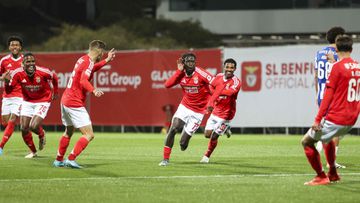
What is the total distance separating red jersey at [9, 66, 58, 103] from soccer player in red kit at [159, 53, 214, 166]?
2703mm

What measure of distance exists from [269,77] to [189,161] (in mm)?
12522

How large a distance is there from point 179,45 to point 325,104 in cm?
4101

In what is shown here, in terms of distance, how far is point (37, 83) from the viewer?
20141 mm

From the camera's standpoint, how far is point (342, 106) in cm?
1391

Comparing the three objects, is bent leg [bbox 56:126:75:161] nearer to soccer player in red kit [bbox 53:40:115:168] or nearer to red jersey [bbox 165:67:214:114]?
soccer player in red kit [bbox 53:40:115:168]

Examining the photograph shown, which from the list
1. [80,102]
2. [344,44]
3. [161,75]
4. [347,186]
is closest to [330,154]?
[347,186]

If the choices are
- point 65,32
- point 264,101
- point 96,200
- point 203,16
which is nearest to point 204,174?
point 96,200

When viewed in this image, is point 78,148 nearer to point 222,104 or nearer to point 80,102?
point 80,102

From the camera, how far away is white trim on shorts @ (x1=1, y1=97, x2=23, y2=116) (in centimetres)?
2166

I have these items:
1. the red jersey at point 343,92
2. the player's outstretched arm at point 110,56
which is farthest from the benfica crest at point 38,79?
the red jersey at point 343,92

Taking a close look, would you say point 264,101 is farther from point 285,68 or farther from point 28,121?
point 28,121

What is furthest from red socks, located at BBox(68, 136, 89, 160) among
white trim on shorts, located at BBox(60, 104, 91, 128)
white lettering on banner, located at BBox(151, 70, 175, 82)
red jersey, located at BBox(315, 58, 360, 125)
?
white lettering on banner, located at BBox(151, 70, 175, 82)

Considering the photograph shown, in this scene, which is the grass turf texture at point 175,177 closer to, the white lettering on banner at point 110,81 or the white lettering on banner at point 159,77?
the white lettering on banner at point 159,77

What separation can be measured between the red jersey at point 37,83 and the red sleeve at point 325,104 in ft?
25.8
